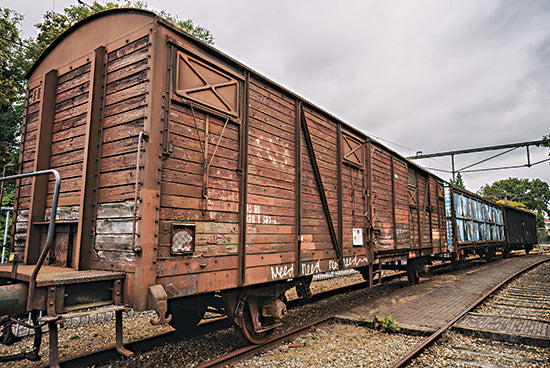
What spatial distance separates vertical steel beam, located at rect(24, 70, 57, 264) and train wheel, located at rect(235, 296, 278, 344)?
280cm

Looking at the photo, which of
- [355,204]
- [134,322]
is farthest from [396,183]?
[134,322]

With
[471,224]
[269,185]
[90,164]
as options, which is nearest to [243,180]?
[269,185]

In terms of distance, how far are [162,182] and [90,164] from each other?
1006mm

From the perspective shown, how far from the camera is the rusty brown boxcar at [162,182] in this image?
332 centimetres

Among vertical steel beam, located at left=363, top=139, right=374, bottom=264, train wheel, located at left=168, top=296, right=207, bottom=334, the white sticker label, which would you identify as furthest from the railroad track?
vertical steel beam, located at left=363, top=139, right=374, bottom=264

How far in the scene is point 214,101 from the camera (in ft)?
13.7

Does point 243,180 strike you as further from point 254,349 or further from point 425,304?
point 425,304

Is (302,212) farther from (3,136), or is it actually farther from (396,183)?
(3,136)

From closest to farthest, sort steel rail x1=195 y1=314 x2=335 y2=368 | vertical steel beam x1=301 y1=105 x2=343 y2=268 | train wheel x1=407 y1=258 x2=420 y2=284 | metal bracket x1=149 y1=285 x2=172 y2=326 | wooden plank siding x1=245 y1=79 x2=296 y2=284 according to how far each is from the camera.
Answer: metal bracket x1=149 y1=285 x2=172 y2=326 → steel rail x1=195 y1=314 x2=335 y2=368 → wooden plank siding x1=245 y1=79 x2=296 y2=284 → vertical steel beam x1=301 y1=105 x2=343 y2=268 → train wheel x1=407 y1=258 x2=420 y2=284

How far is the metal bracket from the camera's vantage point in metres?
3.11

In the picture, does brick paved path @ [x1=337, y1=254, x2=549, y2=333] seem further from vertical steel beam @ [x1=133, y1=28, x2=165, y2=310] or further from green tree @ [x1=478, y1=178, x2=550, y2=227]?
green tree @ [x1=478, y1=178, x2=550, y2=227]

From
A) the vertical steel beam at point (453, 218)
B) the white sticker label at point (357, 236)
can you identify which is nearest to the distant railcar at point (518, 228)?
the vertical steel beam at point (453, 218)

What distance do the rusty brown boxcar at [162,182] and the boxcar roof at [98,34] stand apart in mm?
23

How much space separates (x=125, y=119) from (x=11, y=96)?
10490 millimetres
